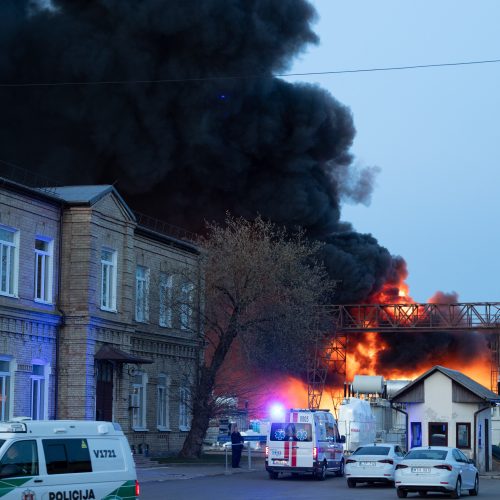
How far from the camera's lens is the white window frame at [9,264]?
1305 inches

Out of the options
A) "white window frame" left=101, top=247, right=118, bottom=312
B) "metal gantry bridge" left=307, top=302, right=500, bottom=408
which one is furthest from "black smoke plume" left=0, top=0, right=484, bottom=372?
"white window frame" left=101, top=247, right=118, bottom=312

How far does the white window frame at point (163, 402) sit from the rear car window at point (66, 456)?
28.1 meters

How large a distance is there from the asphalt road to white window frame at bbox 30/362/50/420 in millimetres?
5358

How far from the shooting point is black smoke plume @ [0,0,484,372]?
6394 centimetres

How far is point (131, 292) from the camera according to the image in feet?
129

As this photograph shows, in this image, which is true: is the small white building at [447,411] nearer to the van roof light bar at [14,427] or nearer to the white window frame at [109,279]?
the white window frame at [109,279]

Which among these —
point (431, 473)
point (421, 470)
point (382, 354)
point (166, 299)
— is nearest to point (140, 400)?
point (166, 299)

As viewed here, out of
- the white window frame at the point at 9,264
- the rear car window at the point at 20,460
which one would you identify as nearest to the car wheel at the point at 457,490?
the white window frame at the point at 9,264

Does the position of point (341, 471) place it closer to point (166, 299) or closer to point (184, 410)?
point (166, 299)

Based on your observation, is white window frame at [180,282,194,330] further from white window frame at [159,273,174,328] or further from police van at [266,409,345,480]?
police van at [266,409,345,480]

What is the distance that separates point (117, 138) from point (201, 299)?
73.9 feet

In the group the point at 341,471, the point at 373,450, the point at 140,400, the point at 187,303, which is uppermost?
the point at 187,303

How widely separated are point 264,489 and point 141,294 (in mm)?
14534

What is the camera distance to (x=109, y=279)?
125ft
